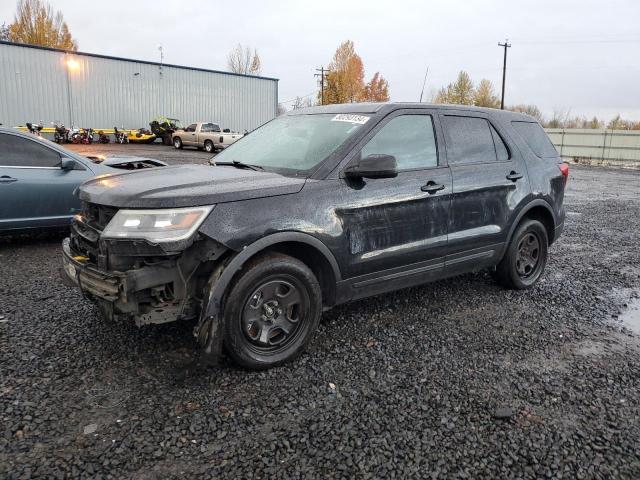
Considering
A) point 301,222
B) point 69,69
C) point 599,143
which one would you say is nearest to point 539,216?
point 301,222

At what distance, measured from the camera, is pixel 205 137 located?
27.8 m

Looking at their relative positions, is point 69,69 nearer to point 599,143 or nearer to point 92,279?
point 599,143

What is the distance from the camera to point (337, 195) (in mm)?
3389

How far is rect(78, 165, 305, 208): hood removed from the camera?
9.46 feet

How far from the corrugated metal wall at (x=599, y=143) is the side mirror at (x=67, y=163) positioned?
31.6 metres

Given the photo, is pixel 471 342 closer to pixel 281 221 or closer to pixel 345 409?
pixel 345 409

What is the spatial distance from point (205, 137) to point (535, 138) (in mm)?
24788

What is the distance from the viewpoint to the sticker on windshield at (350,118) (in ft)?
12.3

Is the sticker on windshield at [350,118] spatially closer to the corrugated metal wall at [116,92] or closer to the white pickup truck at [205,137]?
the white pickup truck at [205,137]

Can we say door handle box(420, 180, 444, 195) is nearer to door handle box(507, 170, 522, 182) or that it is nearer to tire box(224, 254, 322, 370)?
door handle box(507, 170, 522, 182)

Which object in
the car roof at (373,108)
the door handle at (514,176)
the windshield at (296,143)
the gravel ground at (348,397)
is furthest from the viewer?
the door handle at (514,176)

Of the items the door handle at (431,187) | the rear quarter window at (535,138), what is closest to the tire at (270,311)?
the door handle at (431,187)

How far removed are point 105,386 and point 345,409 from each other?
4.77 feet

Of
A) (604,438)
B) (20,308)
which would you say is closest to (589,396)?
(604,438)
